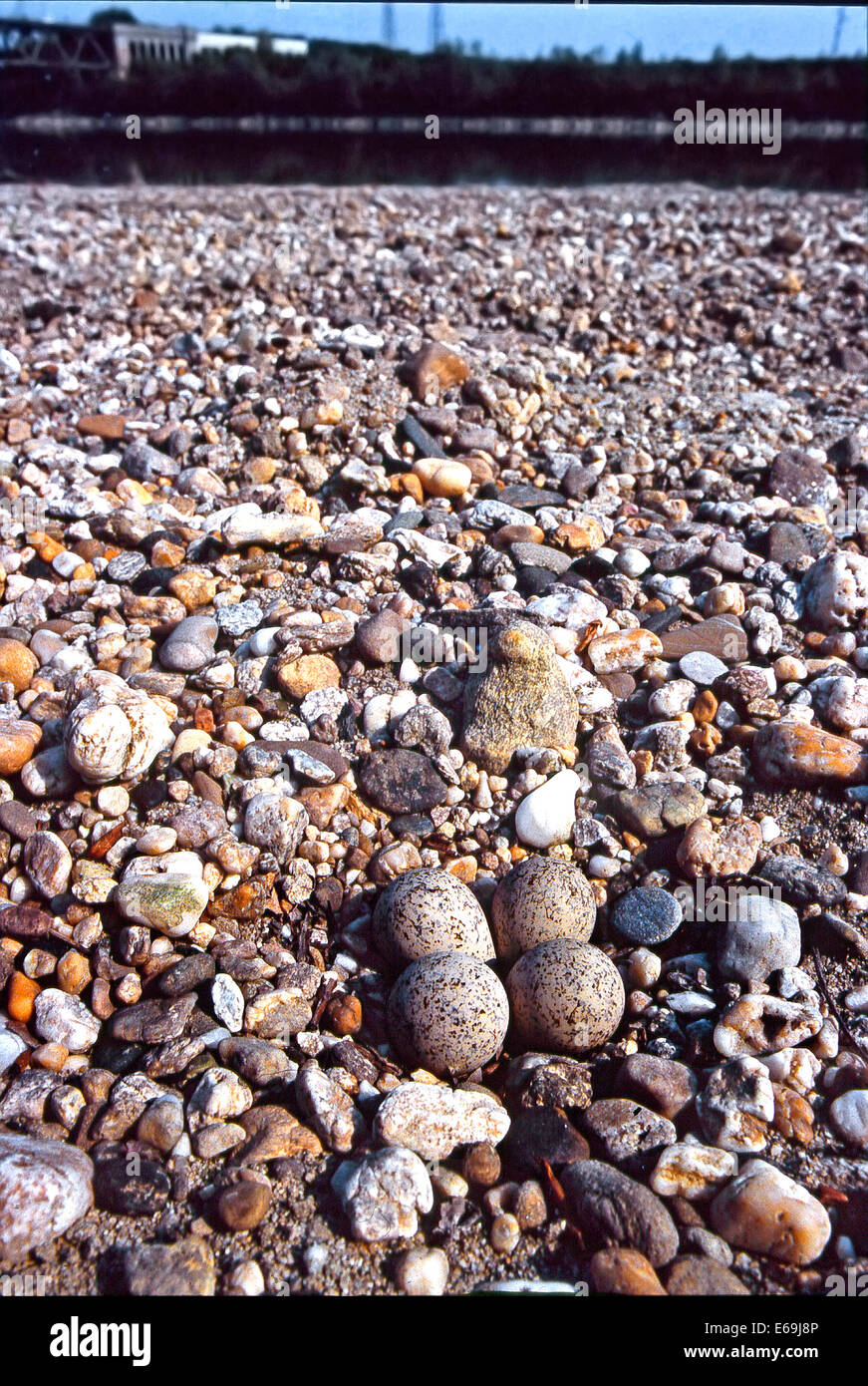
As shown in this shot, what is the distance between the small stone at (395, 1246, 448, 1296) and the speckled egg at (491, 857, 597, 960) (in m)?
0.57

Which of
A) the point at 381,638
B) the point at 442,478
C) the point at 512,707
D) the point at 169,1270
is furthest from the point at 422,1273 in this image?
the point at 442,478

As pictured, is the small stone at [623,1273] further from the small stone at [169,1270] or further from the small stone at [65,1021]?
the small stone at [65,1021]

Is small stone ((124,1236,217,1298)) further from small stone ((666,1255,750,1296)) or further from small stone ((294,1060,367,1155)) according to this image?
small stone ((666,1255,750,1296))

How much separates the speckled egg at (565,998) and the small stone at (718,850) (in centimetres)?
38

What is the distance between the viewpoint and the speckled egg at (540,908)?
1.81 metres

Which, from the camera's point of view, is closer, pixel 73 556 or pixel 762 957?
pixel 762 957

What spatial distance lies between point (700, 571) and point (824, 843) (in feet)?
3.35

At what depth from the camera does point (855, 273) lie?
558 centimetres

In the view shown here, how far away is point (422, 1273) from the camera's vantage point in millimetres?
1366

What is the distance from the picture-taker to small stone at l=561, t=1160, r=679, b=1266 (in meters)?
1.39

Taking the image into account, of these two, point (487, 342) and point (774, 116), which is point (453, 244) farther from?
point (774, 116)

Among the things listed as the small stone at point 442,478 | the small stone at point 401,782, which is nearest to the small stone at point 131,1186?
the small stone at point 401,782

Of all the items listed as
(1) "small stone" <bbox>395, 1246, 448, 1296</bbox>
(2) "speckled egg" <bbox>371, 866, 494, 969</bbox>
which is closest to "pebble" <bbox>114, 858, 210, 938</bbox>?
(2) "speckled egg" <bbox>371, 866, 494, 969</bbox>
